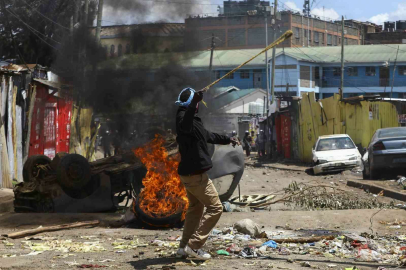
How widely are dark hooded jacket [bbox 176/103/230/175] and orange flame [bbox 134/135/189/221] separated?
2537mm

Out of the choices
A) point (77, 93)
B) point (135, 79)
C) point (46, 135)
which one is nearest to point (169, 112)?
point (135, 79)

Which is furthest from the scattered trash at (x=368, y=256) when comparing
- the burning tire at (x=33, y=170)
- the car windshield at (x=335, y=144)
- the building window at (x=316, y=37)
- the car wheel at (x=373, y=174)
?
the building window at (x=316, y=37)

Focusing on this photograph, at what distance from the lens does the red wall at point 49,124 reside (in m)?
19.3

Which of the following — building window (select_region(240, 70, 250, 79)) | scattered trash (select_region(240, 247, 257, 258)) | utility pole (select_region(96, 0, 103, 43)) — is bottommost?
scattered trash (select_region(240, 247, 257, 258))

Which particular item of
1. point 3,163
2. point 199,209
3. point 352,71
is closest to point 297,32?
point 352,71

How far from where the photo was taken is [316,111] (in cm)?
3095

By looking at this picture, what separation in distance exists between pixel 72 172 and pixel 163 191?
2433 millimetres

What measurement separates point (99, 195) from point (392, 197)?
6.42m

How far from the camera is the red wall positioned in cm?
1927

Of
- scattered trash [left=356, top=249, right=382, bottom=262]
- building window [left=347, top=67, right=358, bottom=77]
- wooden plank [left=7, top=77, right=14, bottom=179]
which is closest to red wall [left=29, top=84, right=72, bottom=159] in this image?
wooden plank [left=7, top=77, right=14, bottom=179]

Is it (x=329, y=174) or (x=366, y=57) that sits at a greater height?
(x=366, y=57)

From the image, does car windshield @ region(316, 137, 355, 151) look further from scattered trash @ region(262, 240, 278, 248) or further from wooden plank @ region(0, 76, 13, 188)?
scattered trash @ region(262, 240, 278, 248)

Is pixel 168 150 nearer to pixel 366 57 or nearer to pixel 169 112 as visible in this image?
pixel 169 112

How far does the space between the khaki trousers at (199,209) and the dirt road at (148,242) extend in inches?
10.0
